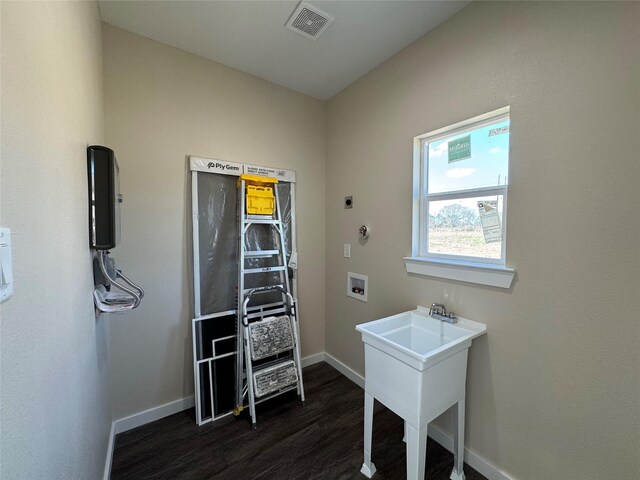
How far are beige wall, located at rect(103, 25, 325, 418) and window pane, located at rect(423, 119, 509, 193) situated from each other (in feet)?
4.97

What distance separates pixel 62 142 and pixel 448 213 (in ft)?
6.66

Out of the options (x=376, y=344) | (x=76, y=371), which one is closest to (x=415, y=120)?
(x=376, y=344)

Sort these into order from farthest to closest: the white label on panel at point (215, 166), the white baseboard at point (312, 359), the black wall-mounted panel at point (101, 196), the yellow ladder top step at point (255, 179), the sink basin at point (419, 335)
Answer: the white baseboard at point (312, 359), the yellow ladder top step at point (255, 179), the white label on panel at point (215, 166), the sink basin at point (419, 335), the black wall-mounted panel at point (101, 196)

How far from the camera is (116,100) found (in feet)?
6.06

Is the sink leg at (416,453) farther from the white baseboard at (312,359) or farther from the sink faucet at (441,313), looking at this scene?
the white baseboard at (312,359)

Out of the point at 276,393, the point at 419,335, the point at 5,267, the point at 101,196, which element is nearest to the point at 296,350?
the point at 276,393

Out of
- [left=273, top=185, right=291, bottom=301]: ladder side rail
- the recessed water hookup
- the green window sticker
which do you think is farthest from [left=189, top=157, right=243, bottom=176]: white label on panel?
the green window sticker

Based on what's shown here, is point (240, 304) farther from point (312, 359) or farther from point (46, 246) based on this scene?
point (46, 246)

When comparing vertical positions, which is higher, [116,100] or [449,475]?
[116,100]

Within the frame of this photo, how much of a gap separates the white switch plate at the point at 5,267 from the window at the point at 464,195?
1.88 meters

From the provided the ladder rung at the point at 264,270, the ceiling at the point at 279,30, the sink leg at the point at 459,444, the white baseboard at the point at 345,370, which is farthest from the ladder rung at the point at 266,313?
the ceiling at the point at 279,30

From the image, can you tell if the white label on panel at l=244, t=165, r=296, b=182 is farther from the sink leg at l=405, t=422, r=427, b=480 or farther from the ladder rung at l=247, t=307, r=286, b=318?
the sink leg at l=405, t=422, r=427, b=480

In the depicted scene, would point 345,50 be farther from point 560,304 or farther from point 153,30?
point 560,304

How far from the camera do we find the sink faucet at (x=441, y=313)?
1.72 metres
